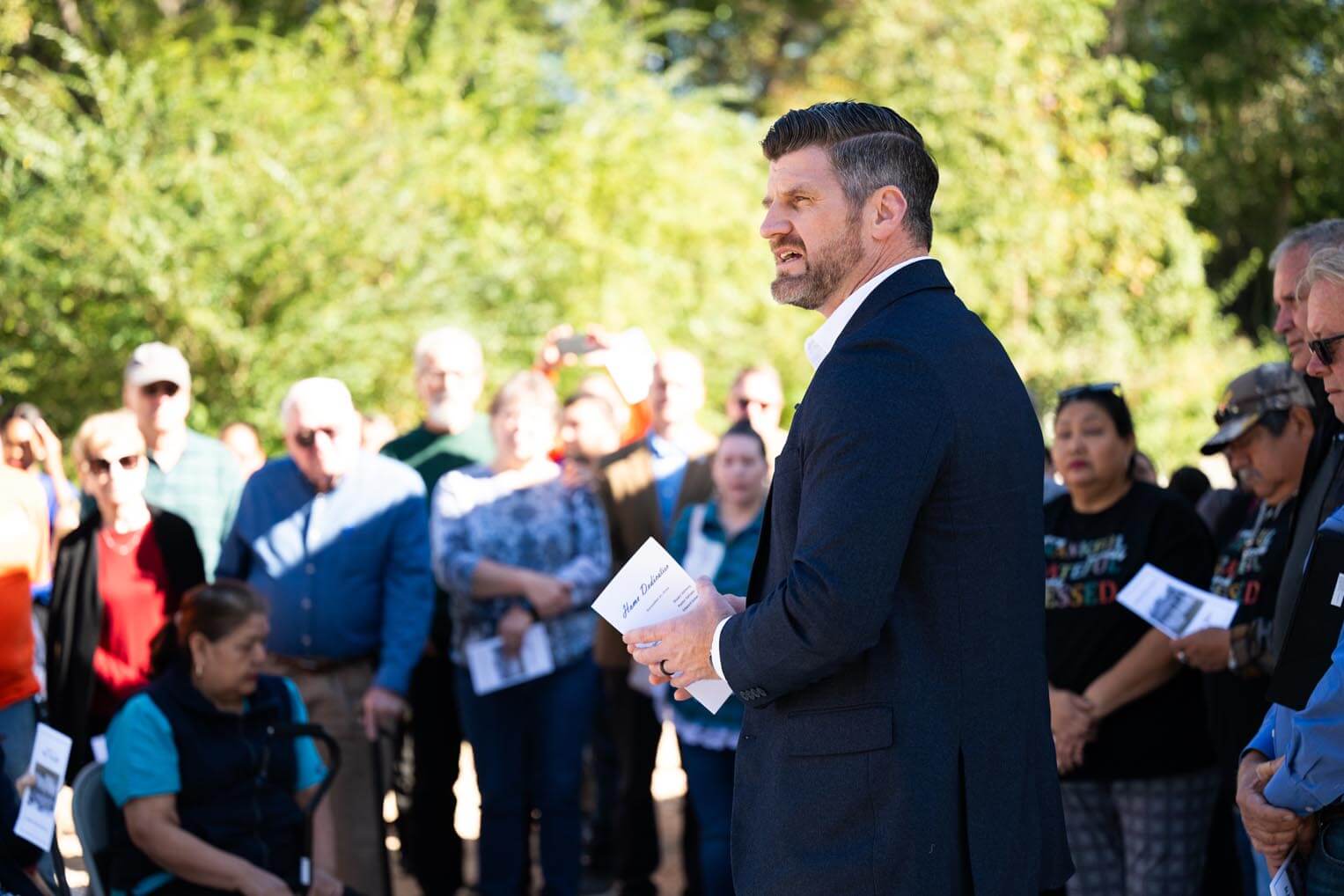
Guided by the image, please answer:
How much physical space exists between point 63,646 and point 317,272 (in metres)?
6.29

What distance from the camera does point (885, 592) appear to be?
246 centimetres

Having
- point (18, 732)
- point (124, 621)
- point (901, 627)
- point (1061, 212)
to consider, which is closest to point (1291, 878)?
point (901, 627)

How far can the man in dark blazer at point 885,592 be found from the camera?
2473 mm

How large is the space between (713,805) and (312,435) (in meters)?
1.94

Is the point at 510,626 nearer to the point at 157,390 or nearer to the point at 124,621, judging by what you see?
the point at 124,621

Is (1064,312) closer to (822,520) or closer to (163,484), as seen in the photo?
(163,484)

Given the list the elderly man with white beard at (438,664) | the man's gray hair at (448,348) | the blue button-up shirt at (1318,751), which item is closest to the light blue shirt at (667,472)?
the elderly man with white beard at (438,664)

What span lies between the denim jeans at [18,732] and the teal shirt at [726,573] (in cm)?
221

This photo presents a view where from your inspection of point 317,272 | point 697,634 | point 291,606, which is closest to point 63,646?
point 291,606

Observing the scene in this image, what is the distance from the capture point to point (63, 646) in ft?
17.4

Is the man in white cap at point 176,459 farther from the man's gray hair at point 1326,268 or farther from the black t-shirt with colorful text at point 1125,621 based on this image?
the man's gray hair at point 1326,268

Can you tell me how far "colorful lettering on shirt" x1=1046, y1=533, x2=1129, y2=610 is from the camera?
15.8 ft

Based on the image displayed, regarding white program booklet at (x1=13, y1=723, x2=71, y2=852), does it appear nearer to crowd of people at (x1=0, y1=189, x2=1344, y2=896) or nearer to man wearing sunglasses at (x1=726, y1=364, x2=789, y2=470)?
crowd of people at (x1=0, y1=189, x2=1344, y2=896)

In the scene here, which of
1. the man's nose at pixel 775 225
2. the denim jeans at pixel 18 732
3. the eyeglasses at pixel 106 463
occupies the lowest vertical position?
the denim jeans at pixel 18 732
